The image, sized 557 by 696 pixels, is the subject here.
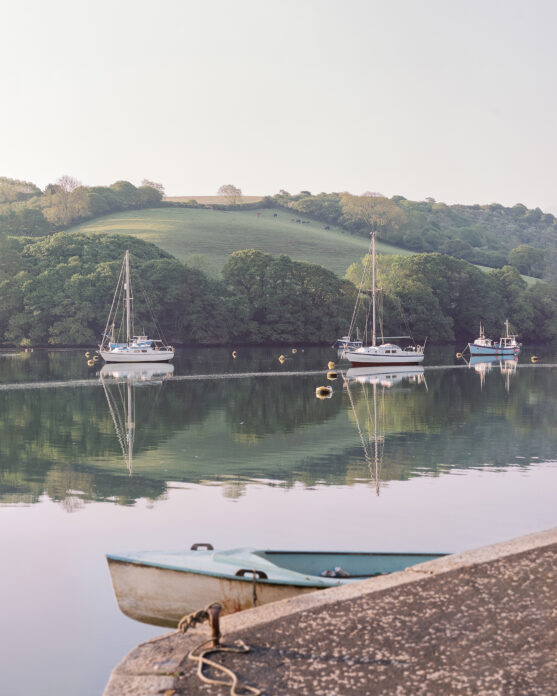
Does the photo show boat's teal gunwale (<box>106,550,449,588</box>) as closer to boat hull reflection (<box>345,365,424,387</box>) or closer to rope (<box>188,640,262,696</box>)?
rope (<box>188,640,262,696</box>)

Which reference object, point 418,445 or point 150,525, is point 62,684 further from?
point 418,445

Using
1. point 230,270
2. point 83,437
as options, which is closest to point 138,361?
point 230,270

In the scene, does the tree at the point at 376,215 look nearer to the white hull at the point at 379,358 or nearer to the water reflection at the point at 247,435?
the white hull at the point at 379,358

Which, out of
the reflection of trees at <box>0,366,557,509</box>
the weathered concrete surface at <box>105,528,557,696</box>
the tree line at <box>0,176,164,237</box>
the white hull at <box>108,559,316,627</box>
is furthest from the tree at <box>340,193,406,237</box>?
the weathered concrete surface at <box>105,528,557,696</box>

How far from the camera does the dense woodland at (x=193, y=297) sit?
107 m

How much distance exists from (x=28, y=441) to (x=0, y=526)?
12083 millimetres

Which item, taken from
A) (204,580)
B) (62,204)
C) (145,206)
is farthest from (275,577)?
(145,206)

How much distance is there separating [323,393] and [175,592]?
35995mm

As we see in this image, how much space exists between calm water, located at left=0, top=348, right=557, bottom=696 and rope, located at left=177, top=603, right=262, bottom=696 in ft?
5.08

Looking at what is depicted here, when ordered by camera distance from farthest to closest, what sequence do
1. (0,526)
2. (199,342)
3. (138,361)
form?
(199,342) < (138,361) < (0,526)

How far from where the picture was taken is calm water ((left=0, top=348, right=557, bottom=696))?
11.8 metres

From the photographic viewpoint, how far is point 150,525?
16.5 meters

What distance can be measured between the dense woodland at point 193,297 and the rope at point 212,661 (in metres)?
99.2

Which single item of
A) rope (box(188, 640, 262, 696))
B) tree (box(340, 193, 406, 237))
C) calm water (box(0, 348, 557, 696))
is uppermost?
tree (box(340, 193, 406, 237))
